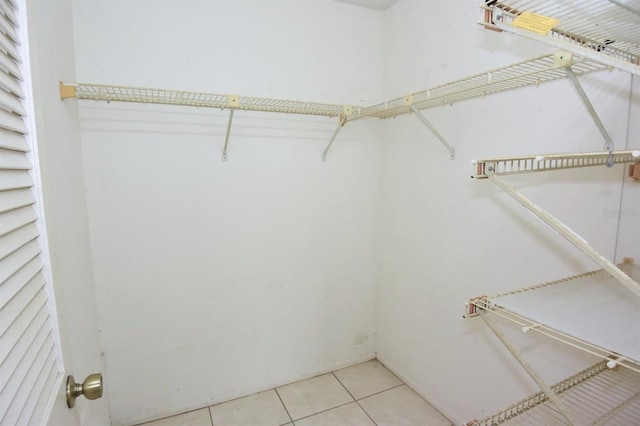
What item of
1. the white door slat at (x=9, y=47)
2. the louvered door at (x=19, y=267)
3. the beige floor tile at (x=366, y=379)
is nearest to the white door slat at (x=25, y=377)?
the louvered door at (x=19, y=267)

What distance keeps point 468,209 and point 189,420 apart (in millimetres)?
1943

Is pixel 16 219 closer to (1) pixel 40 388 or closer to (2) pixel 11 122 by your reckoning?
(2) pixel 11 122

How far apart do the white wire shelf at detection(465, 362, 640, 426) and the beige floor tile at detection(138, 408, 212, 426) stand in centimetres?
152

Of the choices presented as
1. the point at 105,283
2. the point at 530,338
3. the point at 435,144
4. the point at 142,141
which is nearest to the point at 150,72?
the point at 142,141

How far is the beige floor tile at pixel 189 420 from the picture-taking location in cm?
180

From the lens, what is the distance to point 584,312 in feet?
2.85

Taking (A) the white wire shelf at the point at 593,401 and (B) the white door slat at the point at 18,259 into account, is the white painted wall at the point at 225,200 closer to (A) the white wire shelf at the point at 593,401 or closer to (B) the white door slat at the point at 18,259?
(B) the white door slat at the point at 18,259

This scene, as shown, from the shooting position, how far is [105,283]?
1.66m

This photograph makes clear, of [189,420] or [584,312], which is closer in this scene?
[584,312]

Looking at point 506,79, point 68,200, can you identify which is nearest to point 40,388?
point 68,200

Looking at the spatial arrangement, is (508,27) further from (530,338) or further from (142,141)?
(142,141)

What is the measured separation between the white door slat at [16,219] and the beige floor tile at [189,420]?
1.69 metres

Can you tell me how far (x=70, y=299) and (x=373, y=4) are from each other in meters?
2.27

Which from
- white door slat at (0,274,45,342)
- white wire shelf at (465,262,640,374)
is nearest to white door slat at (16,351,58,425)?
white door slat at (0,274,45,342)
